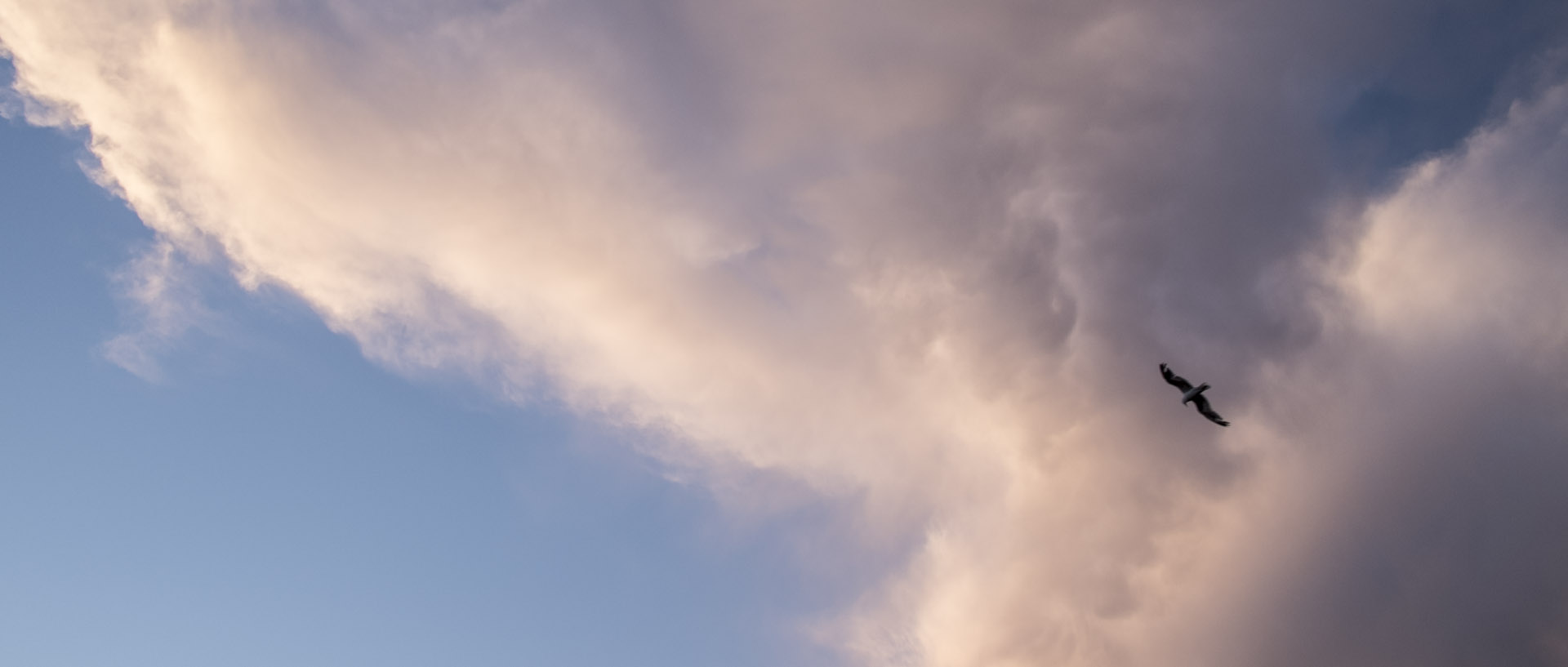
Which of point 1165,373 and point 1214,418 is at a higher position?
point 1165,373

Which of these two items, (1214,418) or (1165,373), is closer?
(1214,418)

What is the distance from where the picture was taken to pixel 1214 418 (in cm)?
6681

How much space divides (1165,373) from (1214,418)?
9.19 meters

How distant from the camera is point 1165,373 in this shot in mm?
Result: 75312
